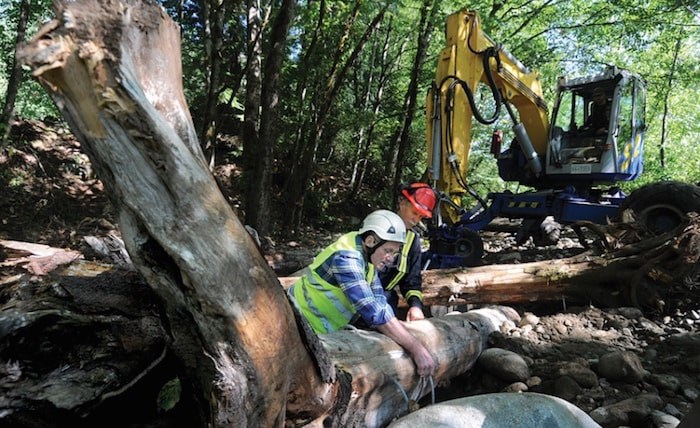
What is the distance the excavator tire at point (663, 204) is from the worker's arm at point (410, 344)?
4337mm

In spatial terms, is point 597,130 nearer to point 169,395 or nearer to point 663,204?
Answer: point 663,204

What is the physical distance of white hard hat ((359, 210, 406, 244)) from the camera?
2867 millimetres

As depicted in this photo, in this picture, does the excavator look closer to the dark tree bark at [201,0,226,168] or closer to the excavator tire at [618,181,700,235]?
the excavator tire at [618,181,700,235]

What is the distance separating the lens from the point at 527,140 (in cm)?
789

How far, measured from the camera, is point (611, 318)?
4.31 meters

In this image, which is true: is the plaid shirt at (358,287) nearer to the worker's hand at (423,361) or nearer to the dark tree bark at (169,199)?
the worker's hand at (423,361)

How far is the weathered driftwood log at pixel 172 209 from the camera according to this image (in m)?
1.38

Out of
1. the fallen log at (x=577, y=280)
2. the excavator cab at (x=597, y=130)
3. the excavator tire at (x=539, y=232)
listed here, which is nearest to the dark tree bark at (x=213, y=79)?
the fallen log at (x=577, y=280)

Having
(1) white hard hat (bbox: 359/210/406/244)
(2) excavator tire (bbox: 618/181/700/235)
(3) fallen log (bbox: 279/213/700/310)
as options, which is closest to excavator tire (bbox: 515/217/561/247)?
(2) excavator tire (bbox: 618/181/700/235)

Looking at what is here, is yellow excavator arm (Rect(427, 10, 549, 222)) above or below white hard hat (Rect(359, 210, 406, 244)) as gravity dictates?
above

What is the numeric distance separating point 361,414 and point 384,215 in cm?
122

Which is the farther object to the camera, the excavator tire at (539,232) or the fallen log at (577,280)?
the excavator tire at (539,232)

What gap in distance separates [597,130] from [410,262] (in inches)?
232

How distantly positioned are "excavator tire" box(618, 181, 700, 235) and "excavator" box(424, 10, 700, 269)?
1.36 ft
